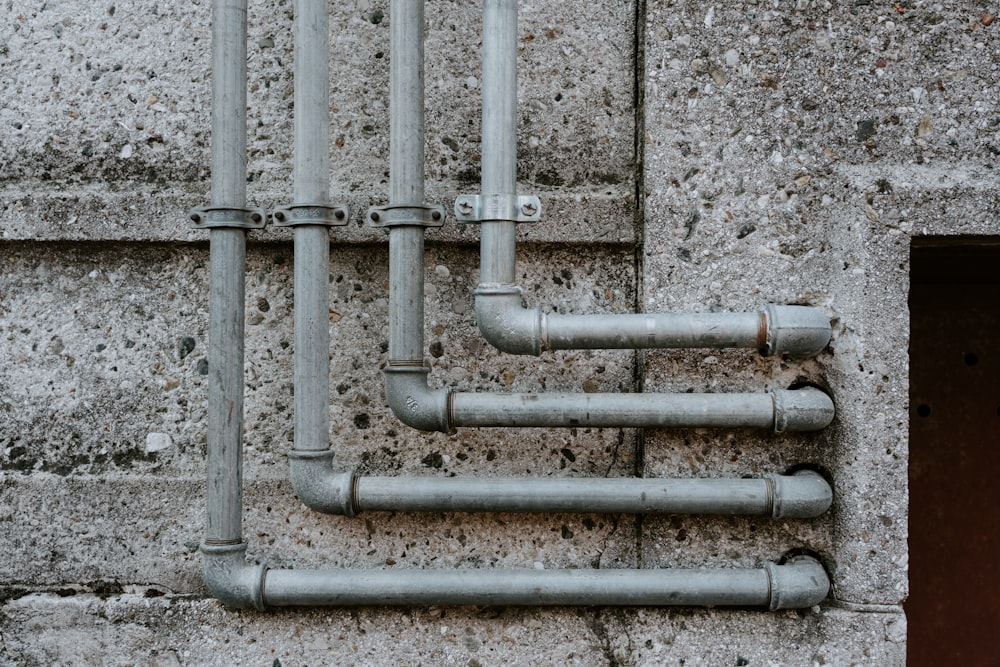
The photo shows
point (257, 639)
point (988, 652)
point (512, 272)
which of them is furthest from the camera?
point (988, 652)

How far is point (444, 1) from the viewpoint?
189 cm

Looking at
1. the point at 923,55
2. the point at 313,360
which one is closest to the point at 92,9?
the point at 313,360

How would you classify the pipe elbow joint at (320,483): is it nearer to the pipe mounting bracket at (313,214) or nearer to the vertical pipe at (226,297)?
the vertical pipe at (226,297)

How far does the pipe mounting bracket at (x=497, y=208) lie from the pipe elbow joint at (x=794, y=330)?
68 centimetres

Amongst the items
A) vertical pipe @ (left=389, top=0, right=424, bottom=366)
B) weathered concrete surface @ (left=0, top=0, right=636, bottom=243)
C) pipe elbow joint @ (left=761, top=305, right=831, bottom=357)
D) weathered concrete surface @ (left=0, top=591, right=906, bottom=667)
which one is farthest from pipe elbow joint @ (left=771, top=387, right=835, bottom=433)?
vertical pipe @ (left=389, top=0, right=424, bottom=366)

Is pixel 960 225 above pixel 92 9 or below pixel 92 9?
below

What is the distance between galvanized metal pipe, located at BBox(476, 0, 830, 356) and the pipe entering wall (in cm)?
17

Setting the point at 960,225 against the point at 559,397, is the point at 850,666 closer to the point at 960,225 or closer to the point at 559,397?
the point at 559,397

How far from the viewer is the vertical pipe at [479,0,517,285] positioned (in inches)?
65.9

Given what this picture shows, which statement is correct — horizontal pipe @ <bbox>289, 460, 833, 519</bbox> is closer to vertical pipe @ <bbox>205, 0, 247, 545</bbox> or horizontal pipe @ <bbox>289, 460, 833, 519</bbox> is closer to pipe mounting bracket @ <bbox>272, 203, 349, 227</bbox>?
vertical pipe @ <bbox>205, 0, 247, 545</bbox>

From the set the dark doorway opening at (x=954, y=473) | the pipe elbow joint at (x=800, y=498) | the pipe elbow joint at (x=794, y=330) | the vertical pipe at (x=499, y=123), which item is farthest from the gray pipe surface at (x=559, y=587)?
the dark doorway opening at (x=954, y=473)

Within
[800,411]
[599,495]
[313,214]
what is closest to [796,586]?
[800,411]

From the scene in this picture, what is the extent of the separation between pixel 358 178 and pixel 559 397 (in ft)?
2.84

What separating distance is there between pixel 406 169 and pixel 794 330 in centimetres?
110
